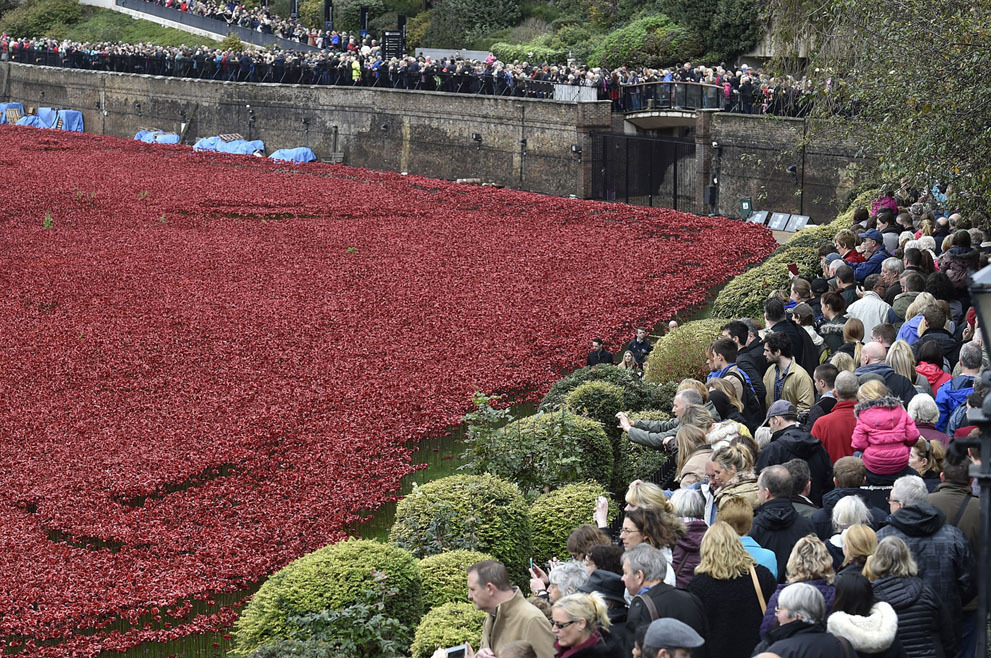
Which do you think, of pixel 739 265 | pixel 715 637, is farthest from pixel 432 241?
pixel 715 637

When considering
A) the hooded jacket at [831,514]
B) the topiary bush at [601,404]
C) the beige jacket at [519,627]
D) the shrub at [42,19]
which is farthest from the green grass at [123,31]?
the beige jacket at [519,627]

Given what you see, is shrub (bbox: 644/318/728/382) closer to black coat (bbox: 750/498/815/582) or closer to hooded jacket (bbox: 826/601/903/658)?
black coat (bbox: 750/498/815/582)

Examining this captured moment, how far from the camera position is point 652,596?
6.26 meters

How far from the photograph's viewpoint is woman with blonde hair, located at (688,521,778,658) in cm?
649

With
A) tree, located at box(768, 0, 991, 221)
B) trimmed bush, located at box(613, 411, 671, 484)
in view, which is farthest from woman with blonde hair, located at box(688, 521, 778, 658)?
tree, located at box(768, 0, 991, 221)

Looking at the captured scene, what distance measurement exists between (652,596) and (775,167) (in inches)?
992

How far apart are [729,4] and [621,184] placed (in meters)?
10.2

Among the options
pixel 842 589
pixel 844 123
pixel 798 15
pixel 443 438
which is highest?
pixel 798 15

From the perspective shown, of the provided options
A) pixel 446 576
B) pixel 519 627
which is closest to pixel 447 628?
pixel 446 576

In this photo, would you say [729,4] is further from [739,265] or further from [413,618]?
[413,618]

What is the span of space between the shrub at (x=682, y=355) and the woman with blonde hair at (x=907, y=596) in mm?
7860

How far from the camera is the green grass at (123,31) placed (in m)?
66.3

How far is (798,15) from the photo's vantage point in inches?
819

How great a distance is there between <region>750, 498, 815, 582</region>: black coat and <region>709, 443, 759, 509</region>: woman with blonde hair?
326 mm
